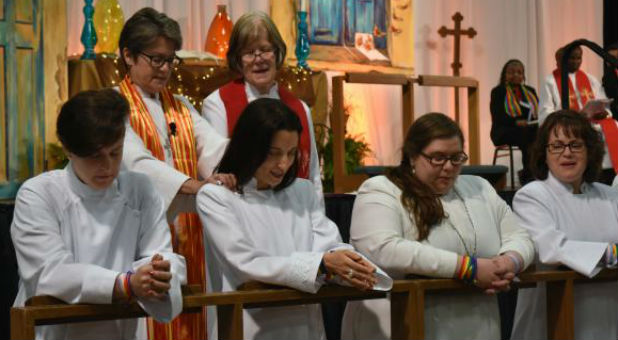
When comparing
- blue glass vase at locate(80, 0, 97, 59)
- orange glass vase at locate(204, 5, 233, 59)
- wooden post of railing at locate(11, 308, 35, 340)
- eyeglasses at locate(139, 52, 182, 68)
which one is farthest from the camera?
orange glass vase at locate(204, 5, 233, 59)

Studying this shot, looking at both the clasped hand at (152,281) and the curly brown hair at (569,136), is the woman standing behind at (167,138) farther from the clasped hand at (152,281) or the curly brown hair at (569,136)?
the curly brown hair at (569,136)

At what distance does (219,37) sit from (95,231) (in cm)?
556

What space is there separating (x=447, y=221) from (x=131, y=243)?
1264 millimetres

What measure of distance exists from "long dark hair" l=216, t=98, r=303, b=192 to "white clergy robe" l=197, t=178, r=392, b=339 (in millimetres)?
67

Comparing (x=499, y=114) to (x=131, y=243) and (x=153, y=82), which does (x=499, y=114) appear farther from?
(x=131, y=243)

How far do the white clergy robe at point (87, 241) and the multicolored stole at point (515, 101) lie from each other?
25.0 feet

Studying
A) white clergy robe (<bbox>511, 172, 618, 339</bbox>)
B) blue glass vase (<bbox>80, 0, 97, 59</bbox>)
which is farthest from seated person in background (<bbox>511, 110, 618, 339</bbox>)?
blue glass vase (<bbox>80, 0, 97, 59</bbox>)

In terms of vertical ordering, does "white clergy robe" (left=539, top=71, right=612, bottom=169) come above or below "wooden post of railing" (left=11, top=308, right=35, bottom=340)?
above

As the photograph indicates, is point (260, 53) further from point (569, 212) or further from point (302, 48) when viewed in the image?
point (302, 48)

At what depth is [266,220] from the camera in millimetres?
3477

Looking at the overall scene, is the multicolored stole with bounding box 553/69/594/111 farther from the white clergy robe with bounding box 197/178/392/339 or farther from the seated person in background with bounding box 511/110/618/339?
the white clergy robe with bounding box 197/178/392/339

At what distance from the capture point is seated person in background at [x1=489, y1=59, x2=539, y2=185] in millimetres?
10305

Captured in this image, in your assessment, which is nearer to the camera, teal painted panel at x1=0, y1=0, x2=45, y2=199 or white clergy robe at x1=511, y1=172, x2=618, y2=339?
white clergy robe at x1=511, y1=172, x2=618, y2=339

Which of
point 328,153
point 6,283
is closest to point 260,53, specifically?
point 6,283
